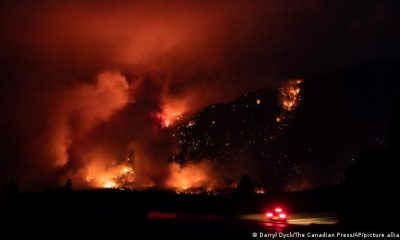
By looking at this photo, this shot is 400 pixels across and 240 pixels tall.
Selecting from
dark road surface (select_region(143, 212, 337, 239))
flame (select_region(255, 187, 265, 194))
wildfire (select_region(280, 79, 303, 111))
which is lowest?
dark road surface (select_region(143, 212, 337, 239))

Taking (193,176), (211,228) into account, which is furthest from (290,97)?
(211,228)

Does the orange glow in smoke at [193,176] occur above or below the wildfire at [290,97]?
below

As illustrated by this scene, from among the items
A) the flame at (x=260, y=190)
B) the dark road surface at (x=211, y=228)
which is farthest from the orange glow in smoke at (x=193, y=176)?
the dark road surface at (x=211, y=228)

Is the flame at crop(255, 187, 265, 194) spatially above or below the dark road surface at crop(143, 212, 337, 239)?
above

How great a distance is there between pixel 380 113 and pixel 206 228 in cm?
15900

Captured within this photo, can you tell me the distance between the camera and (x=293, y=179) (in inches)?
5797

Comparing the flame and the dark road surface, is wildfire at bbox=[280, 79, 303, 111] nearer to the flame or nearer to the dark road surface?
the flame

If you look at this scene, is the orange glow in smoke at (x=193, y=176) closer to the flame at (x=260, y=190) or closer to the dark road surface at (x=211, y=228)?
the flame at (x=260, y=190)

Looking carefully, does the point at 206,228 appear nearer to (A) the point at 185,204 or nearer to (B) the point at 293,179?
(A) the point at 185,204

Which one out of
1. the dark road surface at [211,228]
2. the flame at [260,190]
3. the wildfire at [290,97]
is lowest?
the dark road surface at [211,228]

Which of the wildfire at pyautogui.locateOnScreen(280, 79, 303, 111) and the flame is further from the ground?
the wildfire at pyautogui.locateOnScreen(280, 79, 303, 111)

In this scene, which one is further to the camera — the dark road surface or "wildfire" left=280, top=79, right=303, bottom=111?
"wildfire" left=280, top=79, right=303, bottom=111

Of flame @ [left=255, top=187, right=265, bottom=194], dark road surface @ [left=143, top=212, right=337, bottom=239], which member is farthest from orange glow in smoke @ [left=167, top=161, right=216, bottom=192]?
dark road surface @ [left=143, top=212, right=337, bottom=239]

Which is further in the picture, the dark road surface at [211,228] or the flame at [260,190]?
the flame at [260,190]
